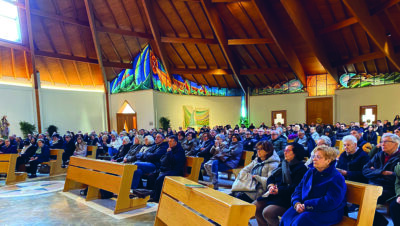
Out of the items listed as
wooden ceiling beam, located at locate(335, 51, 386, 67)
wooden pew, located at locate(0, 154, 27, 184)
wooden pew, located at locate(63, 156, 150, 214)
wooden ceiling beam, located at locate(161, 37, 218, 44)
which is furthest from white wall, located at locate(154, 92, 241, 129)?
wooden pew, located at locate(63, 156, 150, 214)

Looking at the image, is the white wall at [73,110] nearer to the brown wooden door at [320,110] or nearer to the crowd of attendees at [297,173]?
the crowd of attendees at [297,173]

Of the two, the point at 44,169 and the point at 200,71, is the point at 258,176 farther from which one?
the point at 200,71

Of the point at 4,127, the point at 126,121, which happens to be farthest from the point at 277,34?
the point at 4,127

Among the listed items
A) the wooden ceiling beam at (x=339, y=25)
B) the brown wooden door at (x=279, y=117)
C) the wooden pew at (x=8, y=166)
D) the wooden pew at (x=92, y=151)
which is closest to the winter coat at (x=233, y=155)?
the wooden pew at (x=92, y=151)

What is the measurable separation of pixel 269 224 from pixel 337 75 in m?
15.8

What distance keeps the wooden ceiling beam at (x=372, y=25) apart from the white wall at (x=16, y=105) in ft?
46.9

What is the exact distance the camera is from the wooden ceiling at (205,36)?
11.1 meters

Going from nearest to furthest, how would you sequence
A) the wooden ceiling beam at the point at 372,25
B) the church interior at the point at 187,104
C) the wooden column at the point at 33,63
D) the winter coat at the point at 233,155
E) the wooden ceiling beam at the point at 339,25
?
the church interior at the point at 187,104 < the winter coat at the point at 233,155 < the wooden ceiling beam at the point at 372,25 < the wooden ceiling beam at the point at 339,25 < the wooden column at the point at 33,63

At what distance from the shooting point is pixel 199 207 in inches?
75.2

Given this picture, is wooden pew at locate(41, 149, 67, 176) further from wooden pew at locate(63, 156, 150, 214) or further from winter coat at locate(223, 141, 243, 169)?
winter coat at locate(223, 141, 243, 169)

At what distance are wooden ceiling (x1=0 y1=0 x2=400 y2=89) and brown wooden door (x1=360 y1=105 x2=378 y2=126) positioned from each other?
2090 millimetres

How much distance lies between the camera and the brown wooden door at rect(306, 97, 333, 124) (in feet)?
54.9

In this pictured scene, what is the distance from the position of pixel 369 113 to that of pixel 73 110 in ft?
55.7

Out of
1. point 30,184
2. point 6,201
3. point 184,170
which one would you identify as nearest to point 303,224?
point 184,170
